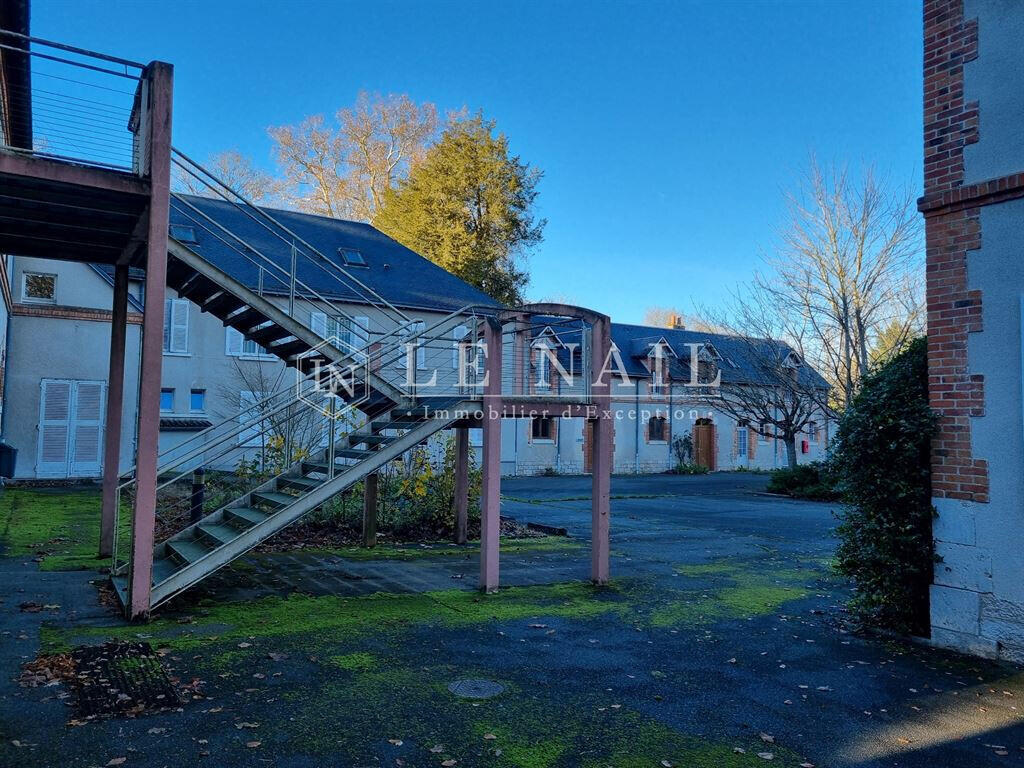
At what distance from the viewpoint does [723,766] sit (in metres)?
3.87

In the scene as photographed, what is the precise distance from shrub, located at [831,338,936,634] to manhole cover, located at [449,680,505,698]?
12.3 feet

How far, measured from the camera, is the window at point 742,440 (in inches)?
1455

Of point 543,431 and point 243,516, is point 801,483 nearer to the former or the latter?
point 543,431

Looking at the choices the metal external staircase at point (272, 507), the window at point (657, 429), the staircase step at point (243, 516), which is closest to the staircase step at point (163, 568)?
the metal external staircase at point (272, 507)

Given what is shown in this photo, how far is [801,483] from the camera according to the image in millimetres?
22922

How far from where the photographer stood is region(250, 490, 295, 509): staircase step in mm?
7632

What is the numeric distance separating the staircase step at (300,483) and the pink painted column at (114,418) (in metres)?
1.89

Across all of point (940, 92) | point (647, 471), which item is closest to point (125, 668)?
point (940, 92)

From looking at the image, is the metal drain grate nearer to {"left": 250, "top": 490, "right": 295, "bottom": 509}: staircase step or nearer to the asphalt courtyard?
the asphalt courtyard

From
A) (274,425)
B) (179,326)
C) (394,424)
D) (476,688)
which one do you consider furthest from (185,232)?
(476,688)

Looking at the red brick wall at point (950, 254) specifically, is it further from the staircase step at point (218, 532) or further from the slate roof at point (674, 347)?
the slate roof at point (674, 347)

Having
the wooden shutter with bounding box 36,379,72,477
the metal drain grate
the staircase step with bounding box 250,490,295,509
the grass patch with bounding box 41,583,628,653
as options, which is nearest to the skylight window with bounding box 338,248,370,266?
the wooden shutter with bounding box 36,379,72,477

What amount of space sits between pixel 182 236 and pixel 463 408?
18.1 metres

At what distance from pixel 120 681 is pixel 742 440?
35402mm
